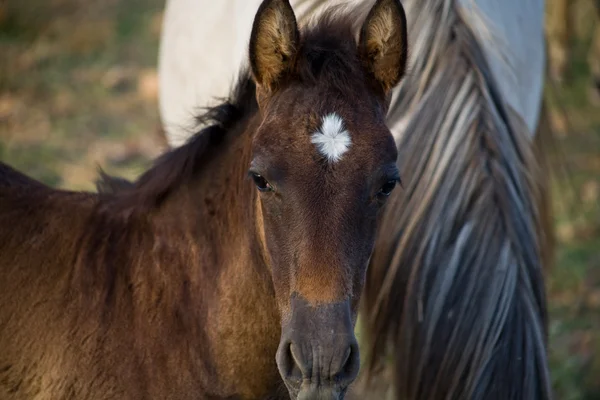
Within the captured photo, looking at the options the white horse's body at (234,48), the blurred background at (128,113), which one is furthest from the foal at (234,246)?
the blurred background at (128,113)

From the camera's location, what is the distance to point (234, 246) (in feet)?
9.39

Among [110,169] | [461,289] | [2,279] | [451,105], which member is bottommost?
[461,289]

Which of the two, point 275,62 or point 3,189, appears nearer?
point 275,62

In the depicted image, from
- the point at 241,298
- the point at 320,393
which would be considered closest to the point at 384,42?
the point at 241,298

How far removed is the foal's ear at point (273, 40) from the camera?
2.59 meters

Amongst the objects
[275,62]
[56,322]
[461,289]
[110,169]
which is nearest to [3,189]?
[56,322]

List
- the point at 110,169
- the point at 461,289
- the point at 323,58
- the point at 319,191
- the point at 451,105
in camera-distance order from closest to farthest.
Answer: the point at 319,191 → the point at 323,58 → the point at 461,289 → the point at 451,105 → the point at 110,169

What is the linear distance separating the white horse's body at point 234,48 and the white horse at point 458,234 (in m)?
0.03

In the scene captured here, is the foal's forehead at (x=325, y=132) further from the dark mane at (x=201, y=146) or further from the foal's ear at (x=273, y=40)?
the dark mane at (x=201, y=146)

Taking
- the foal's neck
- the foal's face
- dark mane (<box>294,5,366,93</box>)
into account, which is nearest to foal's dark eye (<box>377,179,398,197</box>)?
the foal's face

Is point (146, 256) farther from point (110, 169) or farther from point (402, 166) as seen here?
point (110, 169)

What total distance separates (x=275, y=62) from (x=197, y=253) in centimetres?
71

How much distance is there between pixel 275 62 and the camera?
2648 mm

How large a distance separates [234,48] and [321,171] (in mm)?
1807
